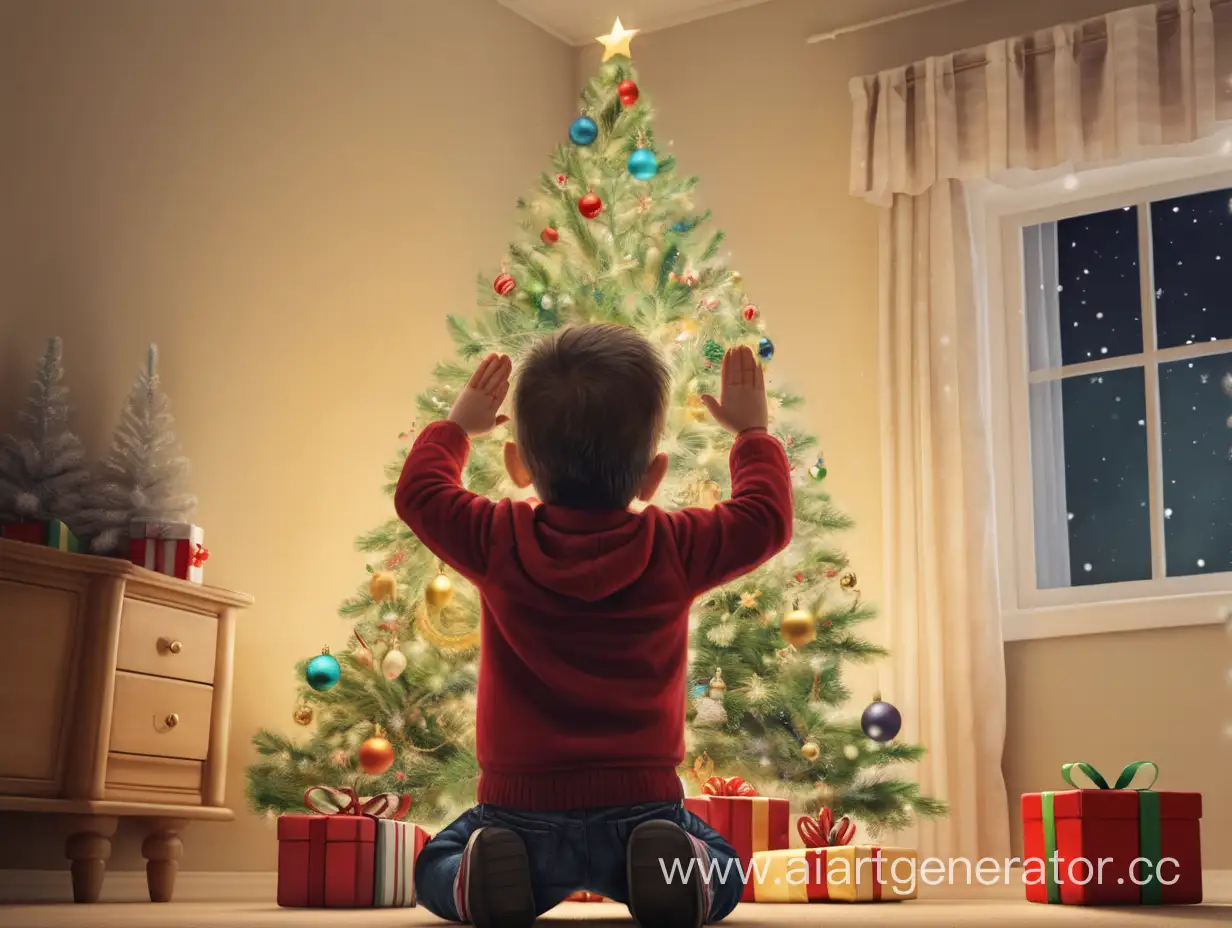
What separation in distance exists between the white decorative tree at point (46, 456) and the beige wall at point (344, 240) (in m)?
0.16

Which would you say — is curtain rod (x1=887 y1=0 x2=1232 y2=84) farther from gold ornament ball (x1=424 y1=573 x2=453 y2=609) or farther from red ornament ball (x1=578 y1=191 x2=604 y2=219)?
gold ornament ball (x1=424 y1=573 x2=453 y2=609)

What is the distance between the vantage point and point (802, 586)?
3.27 m

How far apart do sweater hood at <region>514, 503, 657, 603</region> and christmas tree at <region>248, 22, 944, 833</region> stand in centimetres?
143

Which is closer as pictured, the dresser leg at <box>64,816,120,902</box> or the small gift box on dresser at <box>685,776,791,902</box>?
the dresser leg at <box>64,816,120,902</box>

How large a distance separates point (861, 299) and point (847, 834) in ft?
6.02

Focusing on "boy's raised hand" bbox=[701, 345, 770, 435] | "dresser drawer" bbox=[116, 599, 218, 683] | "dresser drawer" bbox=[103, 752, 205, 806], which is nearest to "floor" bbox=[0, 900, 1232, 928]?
"dresser drawer" bbox=[103, 752, 205, 806]

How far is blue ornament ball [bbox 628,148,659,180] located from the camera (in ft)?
11.5

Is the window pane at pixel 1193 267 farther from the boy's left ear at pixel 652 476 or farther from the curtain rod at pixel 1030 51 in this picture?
the boy's left ear at pixel 652 476

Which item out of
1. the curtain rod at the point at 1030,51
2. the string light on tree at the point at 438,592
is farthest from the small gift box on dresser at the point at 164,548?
the curtain rod at the point at 1030,51

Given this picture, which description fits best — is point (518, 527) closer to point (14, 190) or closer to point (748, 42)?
point (14, 190)

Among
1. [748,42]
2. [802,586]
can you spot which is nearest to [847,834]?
[802,586]

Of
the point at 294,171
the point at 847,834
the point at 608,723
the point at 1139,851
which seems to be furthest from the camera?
the point at 294,171

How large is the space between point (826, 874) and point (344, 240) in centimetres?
224

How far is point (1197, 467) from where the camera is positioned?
3.85 metres
